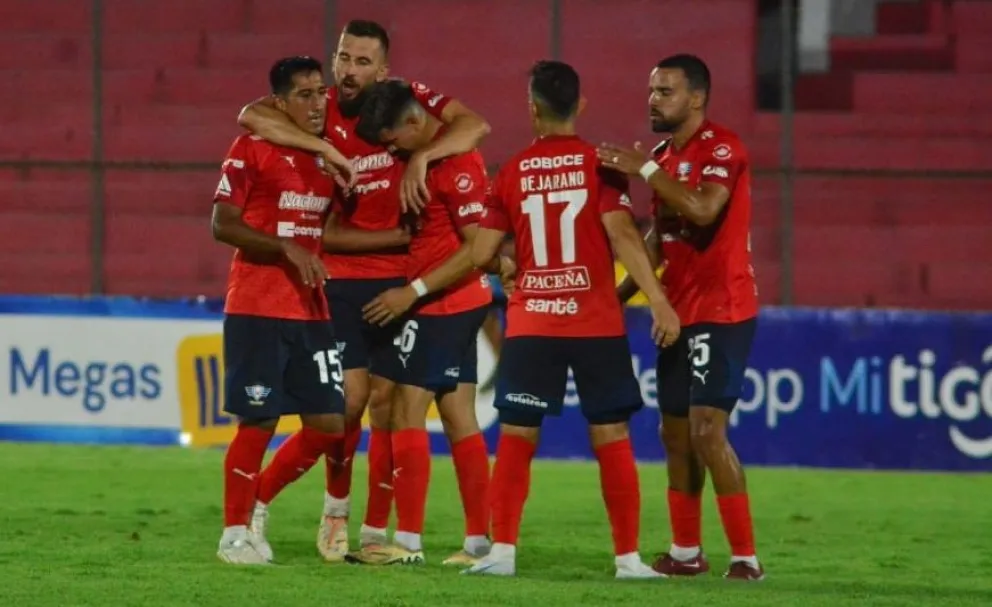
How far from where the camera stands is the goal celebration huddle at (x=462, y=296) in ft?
22.8

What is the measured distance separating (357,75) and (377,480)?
5.46 feet

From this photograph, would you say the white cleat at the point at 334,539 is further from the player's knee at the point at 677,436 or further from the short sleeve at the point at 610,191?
the short sleeve at the point at 610,191

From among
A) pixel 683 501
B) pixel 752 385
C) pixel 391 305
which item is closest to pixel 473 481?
pixel 391 305

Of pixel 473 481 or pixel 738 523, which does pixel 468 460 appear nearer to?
pixel 473 481

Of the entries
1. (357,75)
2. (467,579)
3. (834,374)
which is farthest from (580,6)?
(467,579)

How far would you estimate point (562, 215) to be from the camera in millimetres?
6938

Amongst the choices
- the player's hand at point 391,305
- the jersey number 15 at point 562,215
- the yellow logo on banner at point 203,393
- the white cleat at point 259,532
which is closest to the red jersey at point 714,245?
the jersey number 15 at point 562,215

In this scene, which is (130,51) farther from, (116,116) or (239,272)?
(239,272)

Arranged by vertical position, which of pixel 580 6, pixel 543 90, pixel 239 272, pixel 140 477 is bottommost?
pixel 140 477

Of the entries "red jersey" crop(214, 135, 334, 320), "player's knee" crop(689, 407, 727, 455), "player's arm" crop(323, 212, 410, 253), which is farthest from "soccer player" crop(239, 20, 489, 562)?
"player's knee" crop(689, 407, 727, 455)

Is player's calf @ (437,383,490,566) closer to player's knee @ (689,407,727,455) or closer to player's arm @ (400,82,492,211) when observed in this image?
player's arm @ (400,82,492,211)

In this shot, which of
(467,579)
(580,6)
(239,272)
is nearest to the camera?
(467,579)

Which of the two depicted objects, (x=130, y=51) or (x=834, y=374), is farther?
(x=130, y=51)

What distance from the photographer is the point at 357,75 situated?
25.5ft
